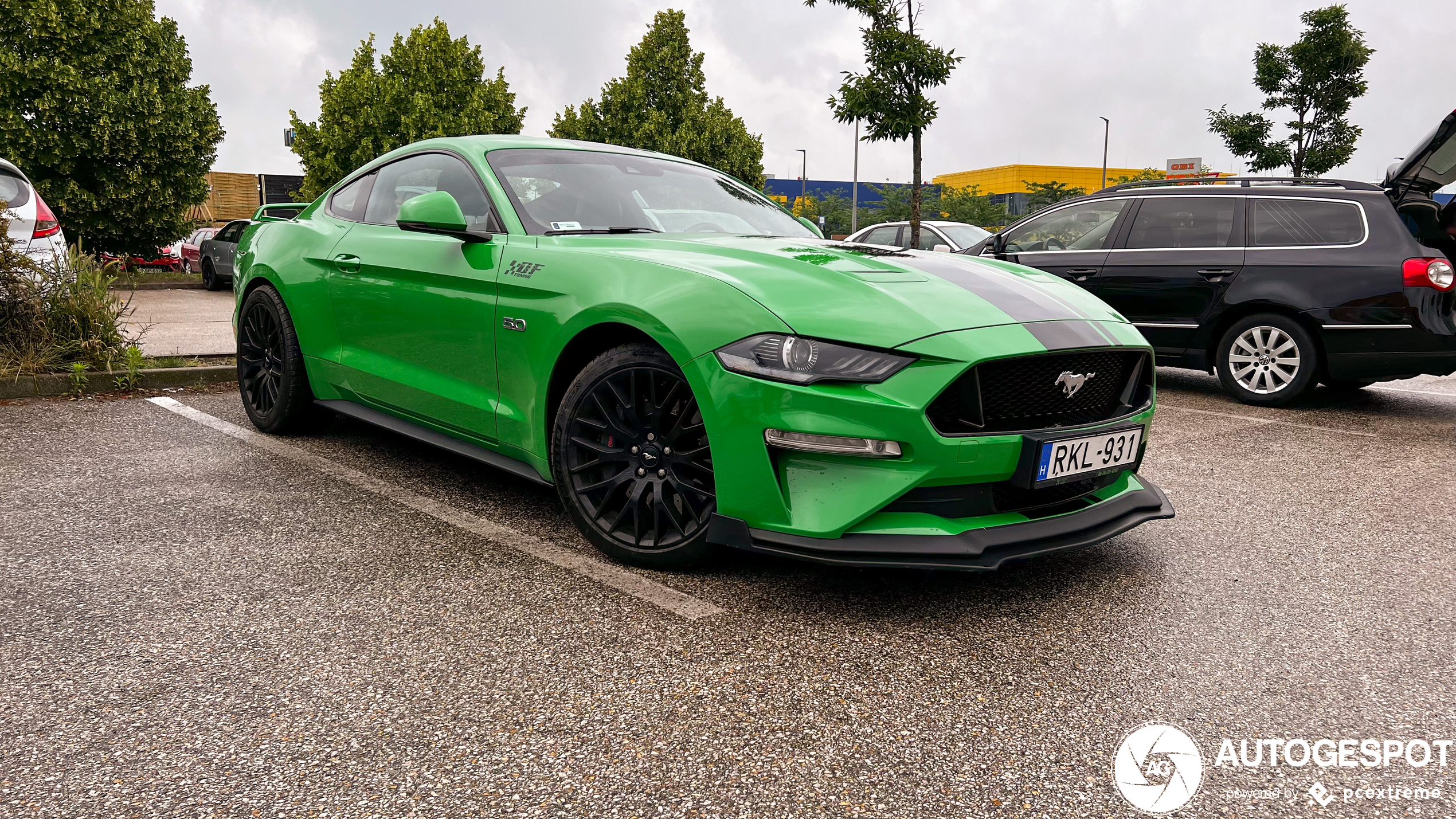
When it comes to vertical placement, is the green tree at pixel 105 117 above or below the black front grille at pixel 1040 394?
above

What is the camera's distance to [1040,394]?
292 cm

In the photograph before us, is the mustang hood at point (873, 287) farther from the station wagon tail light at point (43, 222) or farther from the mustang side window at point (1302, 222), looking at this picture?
the station wagon tail light at point (43, 222)

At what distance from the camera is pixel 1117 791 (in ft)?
6.63

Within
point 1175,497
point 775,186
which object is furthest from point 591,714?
point 775,186

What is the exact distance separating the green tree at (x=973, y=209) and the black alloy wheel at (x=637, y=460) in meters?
42.9

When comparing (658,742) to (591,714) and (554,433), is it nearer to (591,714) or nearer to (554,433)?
(591,714)

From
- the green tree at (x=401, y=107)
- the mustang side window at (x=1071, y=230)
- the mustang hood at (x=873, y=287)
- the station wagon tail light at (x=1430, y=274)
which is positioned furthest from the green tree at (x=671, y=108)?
the mustang hood at (x=873, y=287)

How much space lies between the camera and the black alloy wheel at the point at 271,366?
4852mm

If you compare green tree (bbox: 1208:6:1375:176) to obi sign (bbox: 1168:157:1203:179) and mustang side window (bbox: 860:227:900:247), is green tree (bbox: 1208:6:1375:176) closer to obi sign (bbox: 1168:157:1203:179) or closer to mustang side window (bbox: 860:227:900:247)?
mustang side window (bbox: 860:227:900:247)

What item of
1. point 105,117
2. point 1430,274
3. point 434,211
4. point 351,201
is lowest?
point 1430,274

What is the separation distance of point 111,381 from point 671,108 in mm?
21265

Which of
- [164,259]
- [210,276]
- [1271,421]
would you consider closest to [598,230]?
[1271,421]

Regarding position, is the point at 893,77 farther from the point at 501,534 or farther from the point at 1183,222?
the point at 501,534

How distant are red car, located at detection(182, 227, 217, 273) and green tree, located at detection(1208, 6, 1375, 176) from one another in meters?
22.9
